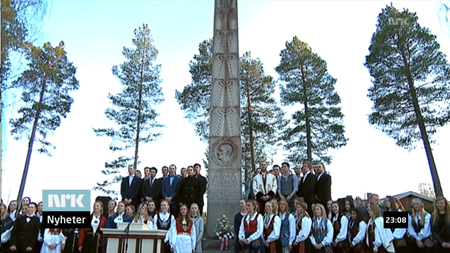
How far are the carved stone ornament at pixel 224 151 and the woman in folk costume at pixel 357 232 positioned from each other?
152 inches

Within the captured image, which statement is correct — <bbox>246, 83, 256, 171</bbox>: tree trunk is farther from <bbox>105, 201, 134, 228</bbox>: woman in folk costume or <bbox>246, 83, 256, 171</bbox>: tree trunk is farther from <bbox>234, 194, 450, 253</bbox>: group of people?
<bbox>105, 201, 134, 228</bbox>: woman in folk costume

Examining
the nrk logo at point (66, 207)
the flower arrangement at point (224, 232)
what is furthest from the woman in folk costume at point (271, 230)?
the nrk logo at point (66, 207)

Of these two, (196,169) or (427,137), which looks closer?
(196,169)

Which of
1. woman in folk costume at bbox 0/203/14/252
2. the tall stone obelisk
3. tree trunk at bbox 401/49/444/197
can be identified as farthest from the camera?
tree trunk at bbox 401/49/444/197

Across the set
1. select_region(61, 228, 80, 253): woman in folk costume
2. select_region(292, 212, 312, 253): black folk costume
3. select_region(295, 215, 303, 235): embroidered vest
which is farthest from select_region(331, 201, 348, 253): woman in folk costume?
select_region(61, 228, 80, 253): woman in folk costume

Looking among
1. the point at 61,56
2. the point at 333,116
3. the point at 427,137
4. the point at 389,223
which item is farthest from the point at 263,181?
the point at 61,56

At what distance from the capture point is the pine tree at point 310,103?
20.7 metres

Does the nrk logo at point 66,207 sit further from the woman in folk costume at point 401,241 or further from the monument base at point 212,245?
the woman in folk costume at point 401,241

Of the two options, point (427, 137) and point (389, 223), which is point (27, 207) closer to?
point (389, 223)

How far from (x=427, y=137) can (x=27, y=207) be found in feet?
53.3

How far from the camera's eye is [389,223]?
670 centimetres

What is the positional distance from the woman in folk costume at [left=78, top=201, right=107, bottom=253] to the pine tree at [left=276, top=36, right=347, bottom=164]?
14779mm

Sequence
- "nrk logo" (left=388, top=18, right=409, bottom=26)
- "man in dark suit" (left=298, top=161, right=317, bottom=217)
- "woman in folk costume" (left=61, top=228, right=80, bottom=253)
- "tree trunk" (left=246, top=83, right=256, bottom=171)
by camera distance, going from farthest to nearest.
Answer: "tree trunk" (left=246, top=83, right=256, bottom=171)
"nrk logo" (left=388, top=18, right=409, bottom=26)
"man in dark suit" (left=298, top=161, right=317, bottom=217)
"woman in folk costume" (left=61, top=228, right=80, bottom=253)

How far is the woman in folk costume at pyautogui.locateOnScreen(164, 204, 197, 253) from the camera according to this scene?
697 cm
